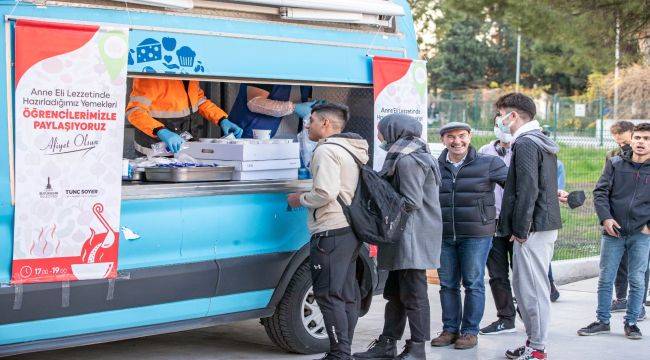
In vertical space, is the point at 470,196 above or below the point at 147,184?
below

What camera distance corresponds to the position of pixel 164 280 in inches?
228

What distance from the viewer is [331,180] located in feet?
19.6

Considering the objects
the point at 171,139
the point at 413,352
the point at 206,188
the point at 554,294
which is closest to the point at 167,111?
the point at 171,139

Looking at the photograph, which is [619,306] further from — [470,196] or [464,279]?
[470,196]

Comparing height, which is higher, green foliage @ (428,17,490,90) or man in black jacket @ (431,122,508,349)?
green foliage @ (428,17,490,90)

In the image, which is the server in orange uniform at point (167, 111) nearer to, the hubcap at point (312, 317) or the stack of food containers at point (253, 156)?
the stack of food containers at point (253, 156)

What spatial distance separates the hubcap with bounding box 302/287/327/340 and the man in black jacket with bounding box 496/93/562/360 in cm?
137

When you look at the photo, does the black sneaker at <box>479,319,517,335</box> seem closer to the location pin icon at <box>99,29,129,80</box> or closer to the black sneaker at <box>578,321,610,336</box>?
the black sneaker at <box>578,321,610,336</box>

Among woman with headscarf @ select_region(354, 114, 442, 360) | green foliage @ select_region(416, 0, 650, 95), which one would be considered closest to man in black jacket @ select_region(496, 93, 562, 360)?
woman with headscarf @ select_region(354, 114, 442, 360)

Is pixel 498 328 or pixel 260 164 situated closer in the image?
pixel 260 164

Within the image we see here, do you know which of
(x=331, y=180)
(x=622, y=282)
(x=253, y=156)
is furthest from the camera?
(x=622, y=282)

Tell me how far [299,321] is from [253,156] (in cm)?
118

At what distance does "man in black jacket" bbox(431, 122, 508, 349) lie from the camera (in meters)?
6.99

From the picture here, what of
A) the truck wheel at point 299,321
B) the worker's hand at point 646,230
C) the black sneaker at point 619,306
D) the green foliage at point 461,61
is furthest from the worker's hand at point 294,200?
the green foliage at point 461,61
